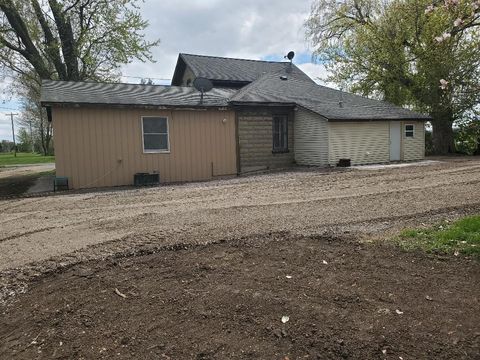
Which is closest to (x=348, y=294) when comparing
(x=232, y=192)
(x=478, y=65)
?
(x=232, y=192)

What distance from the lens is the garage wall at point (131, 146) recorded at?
12.7m

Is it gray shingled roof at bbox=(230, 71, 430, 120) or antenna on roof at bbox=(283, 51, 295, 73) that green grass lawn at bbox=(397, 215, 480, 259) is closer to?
gray shingled roof at bbox=(230, 71, 430, 120)

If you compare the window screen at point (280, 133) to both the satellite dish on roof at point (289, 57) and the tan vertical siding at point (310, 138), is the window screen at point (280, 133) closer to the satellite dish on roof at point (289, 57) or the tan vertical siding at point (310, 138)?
the tan vertical siding at point (310, 138)

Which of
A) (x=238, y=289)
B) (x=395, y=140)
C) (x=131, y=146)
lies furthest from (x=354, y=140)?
(x=238, y=289)

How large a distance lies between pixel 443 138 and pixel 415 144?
17.6 feet

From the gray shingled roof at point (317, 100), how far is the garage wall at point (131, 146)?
1.88 meters

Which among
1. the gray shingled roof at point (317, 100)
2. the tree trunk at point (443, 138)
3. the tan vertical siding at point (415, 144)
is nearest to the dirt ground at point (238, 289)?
the gray shingled roof at point (317, 100)

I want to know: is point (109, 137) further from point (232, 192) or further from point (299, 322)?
point (299, 322)

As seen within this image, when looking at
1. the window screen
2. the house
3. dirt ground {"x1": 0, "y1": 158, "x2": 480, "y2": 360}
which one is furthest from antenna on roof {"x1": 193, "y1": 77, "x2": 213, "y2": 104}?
dirt ground {"x1": 0, "y1": 158, "x2": 480, "y2": 360}

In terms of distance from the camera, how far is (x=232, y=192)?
10.5 metres

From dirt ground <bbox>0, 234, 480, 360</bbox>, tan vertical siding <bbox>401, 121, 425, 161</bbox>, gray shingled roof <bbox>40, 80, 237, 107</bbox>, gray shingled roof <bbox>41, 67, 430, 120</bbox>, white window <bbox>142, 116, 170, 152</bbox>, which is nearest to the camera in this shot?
dirt ground <bbox>0, 234, 480, 360</bbox>

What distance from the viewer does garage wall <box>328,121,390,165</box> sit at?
1678 cm

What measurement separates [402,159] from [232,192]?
1192 centimetres

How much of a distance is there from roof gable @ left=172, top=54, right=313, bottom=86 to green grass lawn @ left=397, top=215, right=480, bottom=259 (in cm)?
1798
